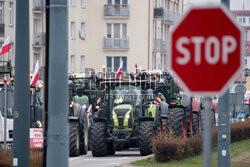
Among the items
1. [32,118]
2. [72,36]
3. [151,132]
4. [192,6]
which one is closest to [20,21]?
[192,6]

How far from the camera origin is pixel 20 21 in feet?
46.4

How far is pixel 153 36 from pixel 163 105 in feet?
163

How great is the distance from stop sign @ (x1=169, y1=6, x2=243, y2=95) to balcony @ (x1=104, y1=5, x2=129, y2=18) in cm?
6886

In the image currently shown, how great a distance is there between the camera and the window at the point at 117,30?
7650 cm

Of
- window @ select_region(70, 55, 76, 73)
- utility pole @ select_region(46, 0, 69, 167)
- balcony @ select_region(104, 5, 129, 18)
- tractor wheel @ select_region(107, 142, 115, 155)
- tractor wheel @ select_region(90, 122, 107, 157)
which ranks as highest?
balcony @ select_region(104, 5, 129, 18)

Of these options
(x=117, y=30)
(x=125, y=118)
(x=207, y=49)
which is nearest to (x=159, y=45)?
(x=117, y=30)

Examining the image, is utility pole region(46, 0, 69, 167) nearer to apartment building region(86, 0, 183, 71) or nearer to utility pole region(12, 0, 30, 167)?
utility pole region(12, 0, 30, 167)

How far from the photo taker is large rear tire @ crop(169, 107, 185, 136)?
28.2m

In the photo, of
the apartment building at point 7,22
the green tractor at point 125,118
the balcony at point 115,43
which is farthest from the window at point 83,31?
the green tractor at point 125,118

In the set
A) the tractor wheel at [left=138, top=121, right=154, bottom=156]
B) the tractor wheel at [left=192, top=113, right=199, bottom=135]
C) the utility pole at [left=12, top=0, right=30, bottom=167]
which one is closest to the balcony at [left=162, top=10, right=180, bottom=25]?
the tractor wheel at [left=192, top=113, right=199, bottom=135]

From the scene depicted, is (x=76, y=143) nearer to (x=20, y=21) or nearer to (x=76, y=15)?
(x=20, y=21)

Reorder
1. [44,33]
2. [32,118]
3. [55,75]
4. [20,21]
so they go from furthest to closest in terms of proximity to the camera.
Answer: [32,118] → [20,21] → [44,33] → [55,75]

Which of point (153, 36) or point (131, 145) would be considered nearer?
point (131, 145)

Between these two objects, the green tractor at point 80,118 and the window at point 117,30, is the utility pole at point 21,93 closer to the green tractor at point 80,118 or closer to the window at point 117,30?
the green tractor at point 80,118
